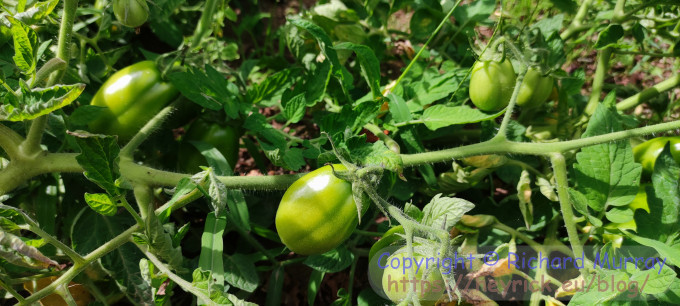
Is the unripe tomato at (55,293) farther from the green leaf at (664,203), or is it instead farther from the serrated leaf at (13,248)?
the green leaf at (664,203)

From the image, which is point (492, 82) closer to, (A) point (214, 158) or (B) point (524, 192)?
(B) point (524, 192)

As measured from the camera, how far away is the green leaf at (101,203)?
772mm

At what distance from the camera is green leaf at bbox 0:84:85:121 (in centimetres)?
71

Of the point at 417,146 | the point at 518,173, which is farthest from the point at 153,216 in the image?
the point at 518,173

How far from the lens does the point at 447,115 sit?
1055 millimetres

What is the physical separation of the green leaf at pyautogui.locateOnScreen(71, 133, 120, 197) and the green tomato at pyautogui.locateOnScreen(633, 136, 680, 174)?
3.75ft

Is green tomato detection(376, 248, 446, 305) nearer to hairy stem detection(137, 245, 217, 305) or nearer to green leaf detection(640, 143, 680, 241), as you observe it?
hairy stem detection(137, 245, 217, 305)

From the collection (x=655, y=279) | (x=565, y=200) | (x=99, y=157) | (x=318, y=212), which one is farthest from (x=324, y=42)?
(x=655, y=279)

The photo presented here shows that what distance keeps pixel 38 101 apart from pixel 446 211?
2.15 feet

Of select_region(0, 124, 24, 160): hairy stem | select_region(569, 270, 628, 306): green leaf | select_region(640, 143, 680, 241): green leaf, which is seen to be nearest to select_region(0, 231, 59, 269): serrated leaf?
select_region(0, 124, 24, 160): hairy stem

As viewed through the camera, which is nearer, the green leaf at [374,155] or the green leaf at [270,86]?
the green leaf at [374,155]

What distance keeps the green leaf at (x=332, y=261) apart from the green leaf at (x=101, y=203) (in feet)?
1.33

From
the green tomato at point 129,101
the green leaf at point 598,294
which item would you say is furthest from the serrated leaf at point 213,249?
the green leaf at point 598,294

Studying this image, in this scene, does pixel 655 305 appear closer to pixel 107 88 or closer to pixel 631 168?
pixel 631 168
